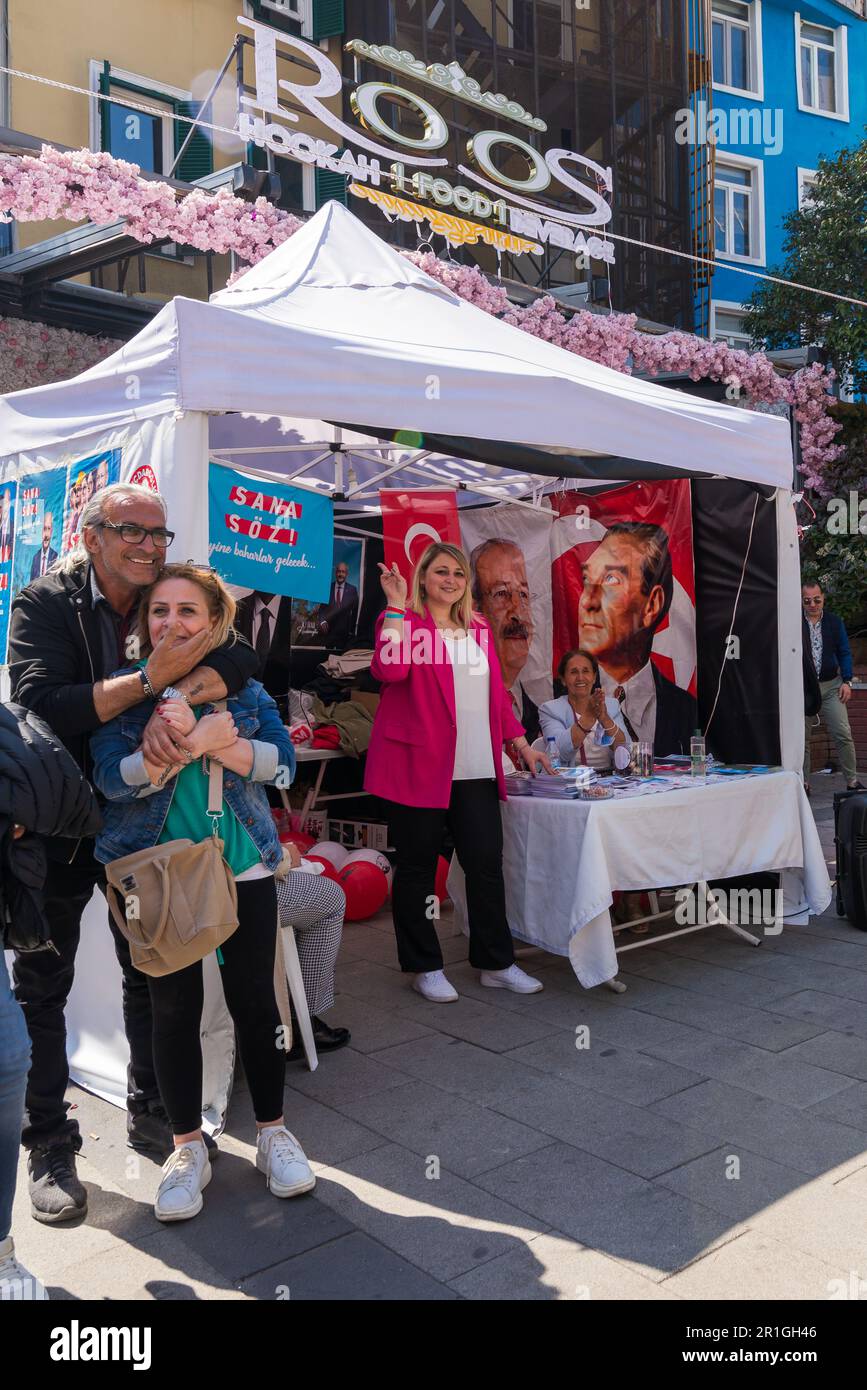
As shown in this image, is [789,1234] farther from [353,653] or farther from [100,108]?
[100,108]

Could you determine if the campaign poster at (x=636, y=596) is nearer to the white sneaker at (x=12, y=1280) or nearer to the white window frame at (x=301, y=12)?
the white sneaker at (x=12, y=1280)

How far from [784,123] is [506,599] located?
15.3 meters

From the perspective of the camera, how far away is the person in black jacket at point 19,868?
88.4 inches

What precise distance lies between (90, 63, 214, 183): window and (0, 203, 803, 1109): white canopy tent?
565 cm

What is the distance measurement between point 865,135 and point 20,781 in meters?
20.6

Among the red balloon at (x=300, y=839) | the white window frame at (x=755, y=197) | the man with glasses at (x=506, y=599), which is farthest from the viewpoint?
the white window frame at (x=755, y=197)

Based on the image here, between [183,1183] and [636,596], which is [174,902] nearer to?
[183,1183]

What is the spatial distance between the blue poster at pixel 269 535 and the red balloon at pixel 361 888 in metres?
1.64

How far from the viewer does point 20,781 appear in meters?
2.31

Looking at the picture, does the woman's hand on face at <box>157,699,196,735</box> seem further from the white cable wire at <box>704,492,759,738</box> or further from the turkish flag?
the white cable wire at <box>704,492,759,738</box>

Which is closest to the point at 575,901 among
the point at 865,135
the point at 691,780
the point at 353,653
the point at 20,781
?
the point at 691,780

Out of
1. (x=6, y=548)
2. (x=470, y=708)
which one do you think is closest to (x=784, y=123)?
(x=470, y=708)

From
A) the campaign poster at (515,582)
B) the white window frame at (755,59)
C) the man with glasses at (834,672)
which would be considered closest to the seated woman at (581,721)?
the campaign poster at (515,582)

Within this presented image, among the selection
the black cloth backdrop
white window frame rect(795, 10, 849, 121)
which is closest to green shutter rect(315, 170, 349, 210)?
the black cloth backdrop
